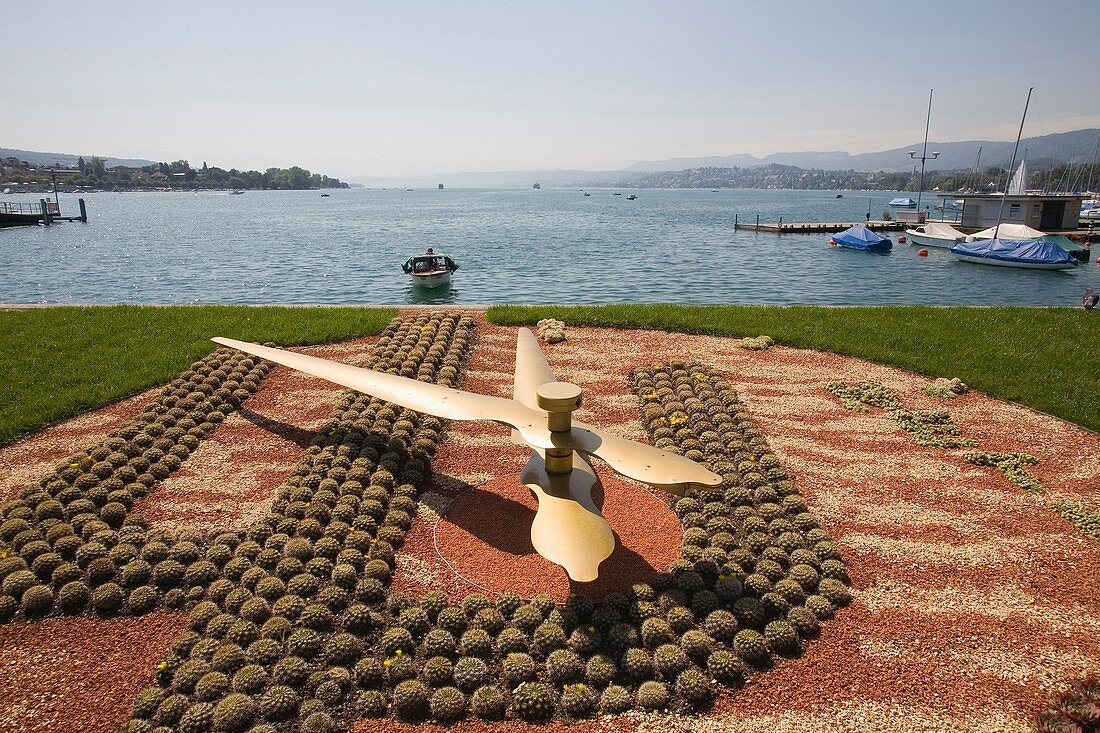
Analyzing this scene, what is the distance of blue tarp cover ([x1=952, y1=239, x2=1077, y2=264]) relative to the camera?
45031mm

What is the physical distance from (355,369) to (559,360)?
7.60 metres

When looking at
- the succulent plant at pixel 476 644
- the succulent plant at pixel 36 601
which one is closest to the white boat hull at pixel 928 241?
the succulent plant at pixel 476 644

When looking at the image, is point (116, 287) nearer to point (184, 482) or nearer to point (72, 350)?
point (72, 350)

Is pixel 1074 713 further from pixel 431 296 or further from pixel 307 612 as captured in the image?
pixel 431 296

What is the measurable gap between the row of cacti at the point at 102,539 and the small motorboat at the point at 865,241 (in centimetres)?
6268

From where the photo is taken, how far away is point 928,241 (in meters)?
63.8

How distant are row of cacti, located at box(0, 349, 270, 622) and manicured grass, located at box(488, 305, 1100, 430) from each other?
39.2 ft

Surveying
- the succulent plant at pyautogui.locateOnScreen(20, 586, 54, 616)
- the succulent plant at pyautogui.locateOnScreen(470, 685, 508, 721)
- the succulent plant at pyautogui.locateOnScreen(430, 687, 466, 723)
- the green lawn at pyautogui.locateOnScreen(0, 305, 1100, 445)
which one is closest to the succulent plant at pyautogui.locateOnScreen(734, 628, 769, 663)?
the succulent plant at pyautogui.locateOnScreen(470, 685, 508, 721)

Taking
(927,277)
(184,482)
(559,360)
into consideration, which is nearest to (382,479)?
(184,482)

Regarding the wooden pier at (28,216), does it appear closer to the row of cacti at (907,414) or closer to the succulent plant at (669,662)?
the row of cacti at (907,414)

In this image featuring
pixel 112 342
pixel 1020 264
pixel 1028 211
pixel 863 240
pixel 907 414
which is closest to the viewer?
pixel 907 414

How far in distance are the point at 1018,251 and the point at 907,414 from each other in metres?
44.8

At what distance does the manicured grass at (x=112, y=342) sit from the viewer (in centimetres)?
1418

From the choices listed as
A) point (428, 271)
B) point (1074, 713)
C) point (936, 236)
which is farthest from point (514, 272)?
point (1074, 713)
